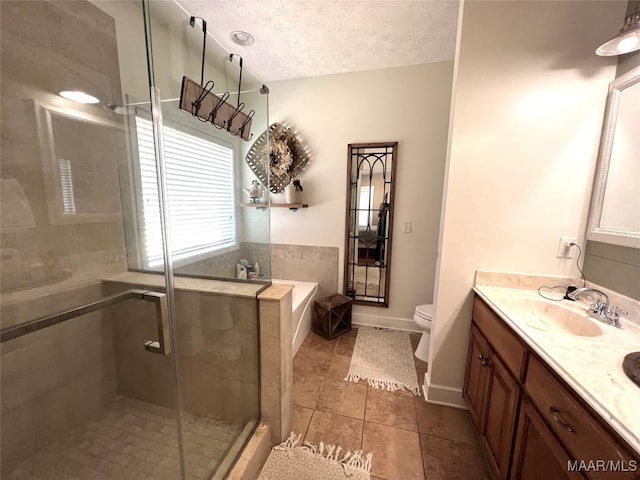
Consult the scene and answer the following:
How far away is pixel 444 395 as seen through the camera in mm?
1705

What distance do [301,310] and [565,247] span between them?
1970 millimetres

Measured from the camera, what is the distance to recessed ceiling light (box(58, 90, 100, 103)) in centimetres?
116

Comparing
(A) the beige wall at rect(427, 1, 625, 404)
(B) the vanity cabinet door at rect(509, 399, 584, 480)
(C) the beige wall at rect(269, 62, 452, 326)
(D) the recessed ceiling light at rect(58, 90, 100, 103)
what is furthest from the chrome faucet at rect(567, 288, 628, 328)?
(D) the recessed ceiling light at rect(58, 90, 100, 103)

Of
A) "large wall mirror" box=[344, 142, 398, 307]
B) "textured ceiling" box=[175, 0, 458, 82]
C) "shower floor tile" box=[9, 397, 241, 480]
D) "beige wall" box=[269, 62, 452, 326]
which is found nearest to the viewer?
"shower floor tile" box=[9, 397, 241, 480]

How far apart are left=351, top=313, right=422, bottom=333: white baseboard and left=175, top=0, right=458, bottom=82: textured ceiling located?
2.57m

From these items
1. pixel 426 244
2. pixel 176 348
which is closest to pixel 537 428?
pixel 176 348

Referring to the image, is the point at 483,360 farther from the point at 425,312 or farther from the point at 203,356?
the point at 203,356

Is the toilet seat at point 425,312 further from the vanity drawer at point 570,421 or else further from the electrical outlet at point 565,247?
the vanity drawer at point 570,421

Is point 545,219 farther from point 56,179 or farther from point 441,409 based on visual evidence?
point 56,179

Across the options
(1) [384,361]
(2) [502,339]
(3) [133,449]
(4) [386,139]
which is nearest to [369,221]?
(4) [386,139]

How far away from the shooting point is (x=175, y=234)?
4.53 ft

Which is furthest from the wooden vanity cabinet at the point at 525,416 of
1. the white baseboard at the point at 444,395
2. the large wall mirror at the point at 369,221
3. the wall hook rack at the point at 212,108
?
the wall hook rack at the point at 212,108

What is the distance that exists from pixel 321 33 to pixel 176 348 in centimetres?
237

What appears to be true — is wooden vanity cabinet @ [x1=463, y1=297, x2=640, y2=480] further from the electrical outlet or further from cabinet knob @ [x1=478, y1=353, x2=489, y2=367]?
the electrical outlet
